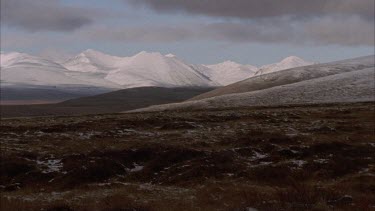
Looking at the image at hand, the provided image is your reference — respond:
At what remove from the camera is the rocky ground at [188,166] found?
2569cm

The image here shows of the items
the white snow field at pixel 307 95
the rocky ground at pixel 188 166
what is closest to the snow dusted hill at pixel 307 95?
the white snow field at pixel 307 95

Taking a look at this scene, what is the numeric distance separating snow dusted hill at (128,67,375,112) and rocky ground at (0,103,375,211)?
172ft

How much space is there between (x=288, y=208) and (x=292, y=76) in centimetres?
18412

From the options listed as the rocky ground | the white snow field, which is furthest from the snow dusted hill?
the rocky ground

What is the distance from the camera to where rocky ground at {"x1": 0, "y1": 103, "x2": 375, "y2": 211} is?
25688 millimetres

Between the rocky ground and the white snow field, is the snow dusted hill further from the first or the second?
the rocky ground

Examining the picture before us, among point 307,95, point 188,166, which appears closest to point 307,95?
point 307,95

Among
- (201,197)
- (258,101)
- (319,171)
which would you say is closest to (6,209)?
(201,197)

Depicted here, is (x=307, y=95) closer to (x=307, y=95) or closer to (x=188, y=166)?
(x=307, y=95)

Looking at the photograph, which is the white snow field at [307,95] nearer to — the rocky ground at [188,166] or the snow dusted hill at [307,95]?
the snow dusted hill at [307,95]

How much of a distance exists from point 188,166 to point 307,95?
283ft

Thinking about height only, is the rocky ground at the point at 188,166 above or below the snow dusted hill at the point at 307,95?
below

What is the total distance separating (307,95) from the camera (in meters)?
119

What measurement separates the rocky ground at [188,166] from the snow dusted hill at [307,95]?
52.3 m
